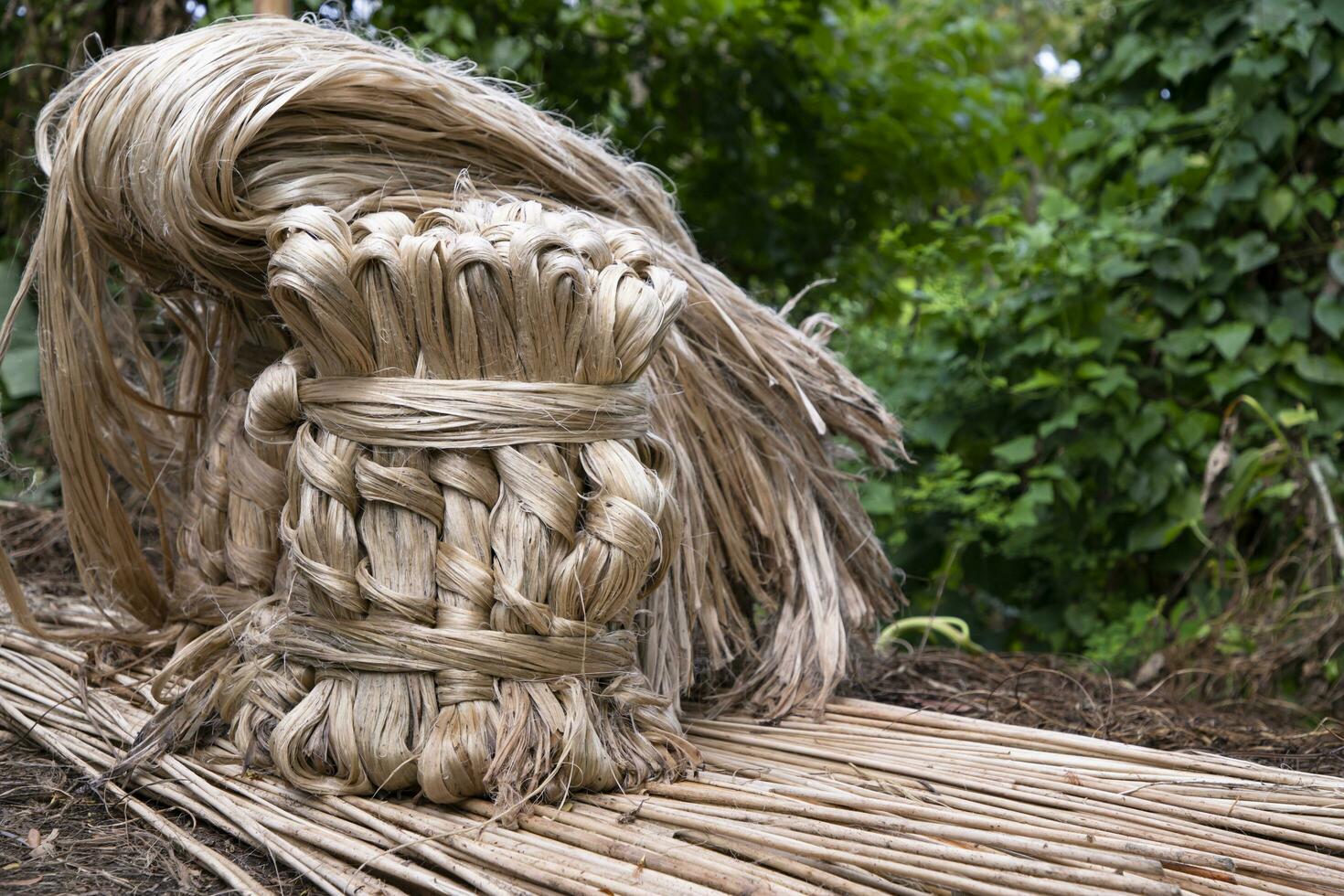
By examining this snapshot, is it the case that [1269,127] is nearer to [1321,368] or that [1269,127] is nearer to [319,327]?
[1321,368]

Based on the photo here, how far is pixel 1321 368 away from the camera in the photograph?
7.68 feet

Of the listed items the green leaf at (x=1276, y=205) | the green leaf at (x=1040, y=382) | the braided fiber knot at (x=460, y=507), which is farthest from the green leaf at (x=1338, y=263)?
the braided fiber knot at (x=460, y=507)

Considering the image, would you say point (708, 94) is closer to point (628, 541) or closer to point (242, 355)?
point (242, 355)

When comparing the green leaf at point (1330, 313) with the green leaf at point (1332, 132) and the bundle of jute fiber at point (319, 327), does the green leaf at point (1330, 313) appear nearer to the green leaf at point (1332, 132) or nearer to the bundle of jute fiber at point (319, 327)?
the green leaf at point (1332, 132)

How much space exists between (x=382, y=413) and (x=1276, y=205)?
6.73 feet

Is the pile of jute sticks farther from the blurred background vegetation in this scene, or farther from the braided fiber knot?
the blurred background vegetation

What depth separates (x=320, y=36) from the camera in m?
1.21

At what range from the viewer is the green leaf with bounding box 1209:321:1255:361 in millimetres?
2367

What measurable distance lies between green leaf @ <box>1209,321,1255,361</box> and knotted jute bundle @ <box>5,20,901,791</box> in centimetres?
123

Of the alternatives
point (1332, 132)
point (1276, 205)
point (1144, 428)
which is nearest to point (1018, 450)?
point (1144, 428)

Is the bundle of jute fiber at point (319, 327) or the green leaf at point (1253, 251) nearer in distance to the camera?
the bundle of jute fiber at point (319, 327)

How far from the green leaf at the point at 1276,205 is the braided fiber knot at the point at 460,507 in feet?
6.04

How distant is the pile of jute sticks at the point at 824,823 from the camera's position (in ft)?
2.68

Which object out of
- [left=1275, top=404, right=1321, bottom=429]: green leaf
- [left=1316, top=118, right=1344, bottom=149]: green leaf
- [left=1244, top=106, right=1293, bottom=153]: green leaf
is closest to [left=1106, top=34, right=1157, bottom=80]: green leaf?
[left=1244, top=106, right=1293, bottom=153]: green leaf
